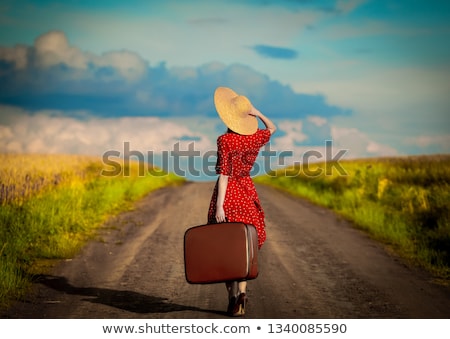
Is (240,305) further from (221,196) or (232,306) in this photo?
(221,196)

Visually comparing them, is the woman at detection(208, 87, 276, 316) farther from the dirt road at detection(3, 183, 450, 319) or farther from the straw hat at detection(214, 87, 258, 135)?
the dirt road at detection(3, 183, 450, 319)

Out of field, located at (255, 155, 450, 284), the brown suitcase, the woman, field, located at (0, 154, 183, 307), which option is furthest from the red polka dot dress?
field, located at (255, 155, 450, 284)

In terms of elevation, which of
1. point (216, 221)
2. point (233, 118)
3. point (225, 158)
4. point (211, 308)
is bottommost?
point (211, 308)

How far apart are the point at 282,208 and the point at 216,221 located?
11.4 m

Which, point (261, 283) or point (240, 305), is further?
point (261, 283)

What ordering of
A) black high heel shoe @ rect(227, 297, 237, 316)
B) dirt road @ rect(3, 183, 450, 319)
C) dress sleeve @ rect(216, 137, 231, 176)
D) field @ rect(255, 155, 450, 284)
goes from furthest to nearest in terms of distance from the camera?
field @ rect(255, 155, 450, 284), dirt road @ rect(3, 183, 450, 319), black high heel shoe @ rect(227, 297, 237, 316), dress sleeve @ rect(216, 137, 231, 176)

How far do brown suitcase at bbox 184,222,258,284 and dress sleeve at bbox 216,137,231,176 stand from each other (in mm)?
Answer: 590

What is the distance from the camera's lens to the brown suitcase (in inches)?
256

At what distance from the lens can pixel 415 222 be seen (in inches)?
548

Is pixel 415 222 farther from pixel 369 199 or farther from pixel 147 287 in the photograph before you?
pixel 147 287

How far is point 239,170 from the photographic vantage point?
690 cm

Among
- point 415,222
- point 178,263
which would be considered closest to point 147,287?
point 178,263

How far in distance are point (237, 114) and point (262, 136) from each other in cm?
37

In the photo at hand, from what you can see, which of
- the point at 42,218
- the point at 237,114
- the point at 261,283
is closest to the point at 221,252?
the point at 237,114
